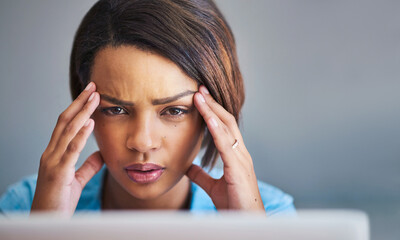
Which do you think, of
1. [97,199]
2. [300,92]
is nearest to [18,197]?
[97,199]

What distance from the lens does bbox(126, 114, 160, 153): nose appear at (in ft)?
3.06

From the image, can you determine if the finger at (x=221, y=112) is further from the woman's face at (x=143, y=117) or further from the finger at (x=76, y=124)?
the finger at (x=76, y=124)

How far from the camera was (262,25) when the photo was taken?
1.78m

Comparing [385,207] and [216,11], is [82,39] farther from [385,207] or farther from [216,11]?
[385,207]

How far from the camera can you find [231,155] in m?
1.02

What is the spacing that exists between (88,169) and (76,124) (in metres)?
0.20

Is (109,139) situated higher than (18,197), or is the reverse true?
(109,139)

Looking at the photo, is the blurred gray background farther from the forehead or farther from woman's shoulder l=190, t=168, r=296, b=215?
the forehead

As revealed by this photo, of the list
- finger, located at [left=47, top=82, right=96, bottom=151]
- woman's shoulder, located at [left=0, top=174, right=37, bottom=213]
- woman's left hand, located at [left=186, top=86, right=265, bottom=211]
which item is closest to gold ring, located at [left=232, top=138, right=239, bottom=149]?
woman's left hand, located at [left=186, top=86, right=265, bottom=211]

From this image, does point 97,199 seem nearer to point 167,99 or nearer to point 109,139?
point 109,139

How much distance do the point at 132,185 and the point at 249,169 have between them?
302 mm

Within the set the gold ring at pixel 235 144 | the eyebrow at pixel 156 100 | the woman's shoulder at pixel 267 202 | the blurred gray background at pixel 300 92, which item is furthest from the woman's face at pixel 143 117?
the blurred gray background at pixel 300 92

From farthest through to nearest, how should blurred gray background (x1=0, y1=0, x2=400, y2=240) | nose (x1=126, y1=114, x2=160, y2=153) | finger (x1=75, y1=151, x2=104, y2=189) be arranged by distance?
blurred gray background (x1=0, y1=0, x2=400, y2=240)
finger (x1=75, y1=151, x2=104, y2=189)
nose (x1=126, y1=114, x2=160, y2=153)

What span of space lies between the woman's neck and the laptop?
803 mm
